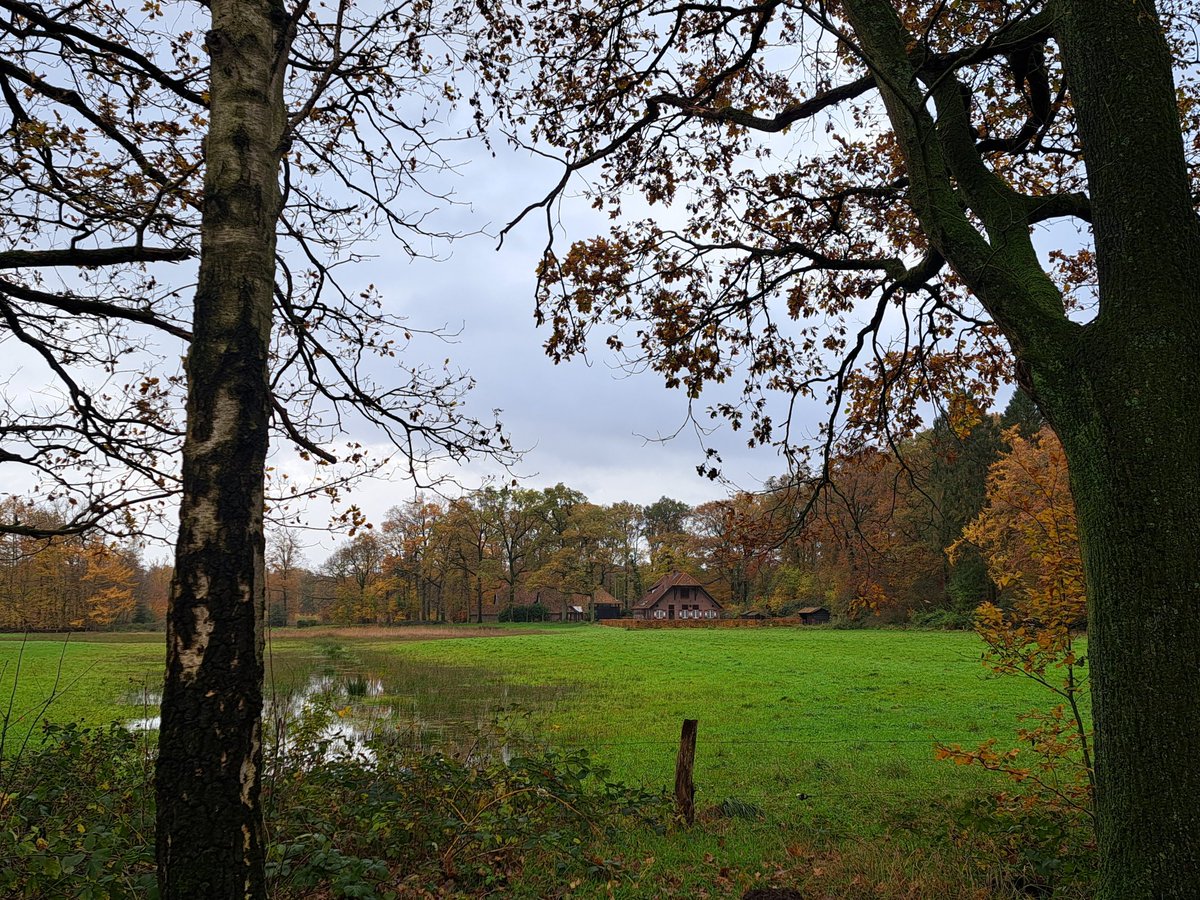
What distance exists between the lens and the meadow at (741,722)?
5668mm

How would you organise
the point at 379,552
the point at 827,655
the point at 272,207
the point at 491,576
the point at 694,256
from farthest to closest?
the point at 379,552 → the point at 491,576 → the point at 827,655 → the point at 694,256 → the point at 272,207

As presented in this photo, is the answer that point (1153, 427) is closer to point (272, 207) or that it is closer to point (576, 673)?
point (272, 207)

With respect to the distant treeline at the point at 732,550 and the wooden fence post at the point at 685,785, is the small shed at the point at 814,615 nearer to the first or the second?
the distant treeline at the point at 732,550

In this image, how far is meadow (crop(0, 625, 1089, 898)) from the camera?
5.67 metres

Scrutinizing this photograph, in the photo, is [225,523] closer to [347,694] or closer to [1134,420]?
[1134,420]

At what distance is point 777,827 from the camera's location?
22.3ft

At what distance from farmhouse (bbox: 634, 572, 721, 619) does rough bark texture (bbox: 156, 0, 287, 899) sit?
67.3 m

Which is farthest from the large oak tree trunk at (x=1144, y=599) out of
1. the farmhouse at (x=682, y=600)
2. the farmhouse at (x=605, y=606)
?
the farmhouse at (x=605, y=606)

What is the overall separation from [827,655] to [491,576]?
35462 mm

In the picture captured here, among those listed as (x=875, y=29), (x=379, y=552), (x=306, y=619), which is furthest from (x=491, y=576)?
(x=875, y=29)

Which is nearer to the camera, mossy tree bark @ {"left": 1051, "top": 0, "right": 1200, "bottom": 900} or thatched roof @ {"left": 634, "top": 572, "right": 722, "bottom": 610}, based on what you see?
mossy tree bark @ {"left": 1051, "top": 0, "right": 1200, "bottom": 900}

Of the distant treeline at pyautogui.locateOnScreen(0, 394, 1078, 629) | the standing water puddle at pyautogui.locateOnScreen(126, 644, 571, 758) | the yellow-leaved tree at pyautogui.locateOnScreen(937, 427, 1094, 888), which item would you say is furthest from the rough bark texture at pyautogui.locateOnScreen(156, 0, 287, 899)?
the yellow-leaved tree at pyautogui.locateOnScreen(937, 427, 1094, 888)

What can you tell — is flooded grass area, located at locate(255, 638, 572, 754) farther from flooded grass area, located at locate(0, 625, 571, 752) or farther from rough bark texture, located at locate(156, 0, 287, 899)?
rough bark texture, located at locate(156, 0, 287, 899)

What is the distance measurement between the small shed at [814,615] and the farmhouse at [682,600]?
1206 centimetres
